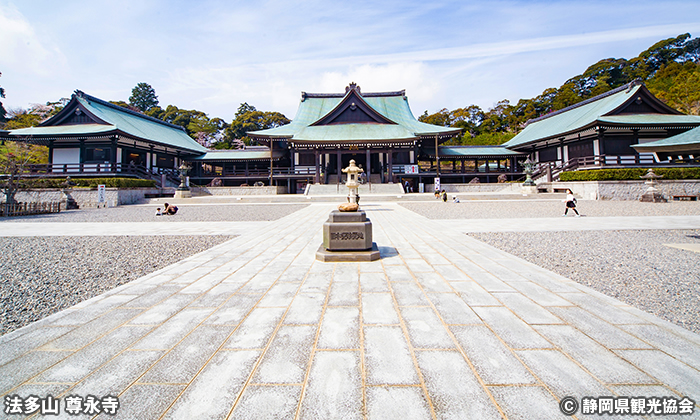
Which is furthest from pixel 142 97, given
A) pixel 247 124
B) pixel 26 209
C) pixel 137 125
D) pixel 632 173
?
pixel 632 173

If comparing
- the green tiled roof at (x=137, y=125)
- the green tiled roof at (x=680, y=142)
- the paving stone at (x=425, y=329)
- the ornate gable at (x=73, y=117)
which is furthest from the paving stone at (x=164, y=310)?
the ornate gable at (x=73, y=117)

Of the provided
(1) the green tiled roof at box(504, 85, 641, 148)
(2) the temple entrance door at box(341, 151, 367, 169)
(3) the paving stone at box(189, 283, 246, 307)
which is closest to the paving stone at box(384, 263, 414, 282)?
(3) the paving stone at box(189, 283, 246, 307)

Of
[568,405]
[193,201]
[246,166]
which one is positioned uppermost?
[246,166]

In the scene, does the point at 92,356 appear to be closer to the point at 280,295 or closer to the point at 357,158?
the point at 280,295

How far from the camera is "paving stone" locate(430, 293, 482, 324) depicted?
254 centimetres

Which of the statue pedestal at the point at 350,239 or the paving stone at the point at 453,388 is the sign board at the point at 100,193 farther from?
the paving stone at the point at 453,388

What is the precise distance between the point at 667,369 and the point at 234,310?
339 cm

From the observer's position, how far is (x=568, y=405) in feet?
5.14

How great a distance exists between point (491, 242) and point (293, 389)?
5.76m

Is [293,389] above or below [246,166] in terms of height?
below

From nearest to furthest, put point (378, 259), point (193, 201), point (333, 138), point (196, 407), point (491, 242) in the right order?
1. point (196, 407)
2. point (378, 259)
3. point (491, 242)
4. point (193, 201)
5. point (333, 138)

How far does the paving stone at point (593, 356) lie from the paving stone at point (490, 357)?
0.44 meters

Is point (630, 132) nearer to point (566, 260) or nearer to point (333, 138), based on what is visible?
point (333, 138)

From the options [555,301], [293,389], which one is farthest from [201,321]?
[555,301]
